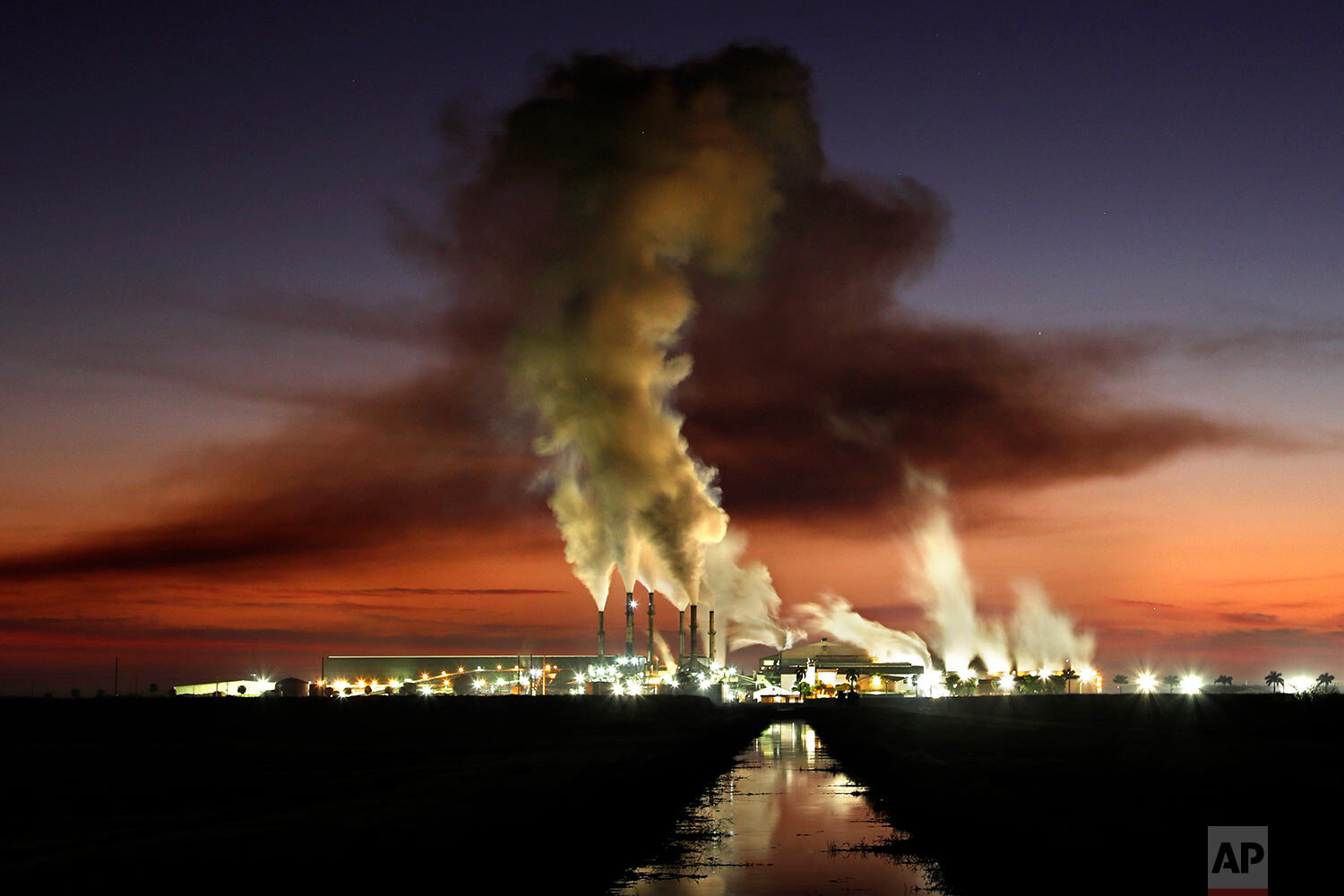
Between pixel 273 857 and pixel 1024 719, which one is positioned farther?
pixel 1024 719

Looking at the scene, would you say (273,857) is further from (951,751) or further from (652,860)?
(951,751)

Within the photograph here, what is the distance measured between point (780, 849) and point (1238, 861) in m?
9.77

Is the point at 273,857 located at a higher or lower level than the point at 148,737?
higher

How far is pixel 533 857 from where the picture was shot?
23.8 meters

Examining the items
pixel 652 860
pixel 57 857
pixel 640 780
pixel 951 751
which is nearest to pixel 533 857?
pixel 652 860

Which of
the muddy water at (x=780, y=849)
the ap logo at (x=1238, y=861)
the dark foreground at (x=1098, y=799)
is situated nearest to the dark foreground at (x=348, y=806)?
the muddy water at (x=780, y=849)

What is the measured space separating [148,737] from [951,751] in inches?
Answer: 2252

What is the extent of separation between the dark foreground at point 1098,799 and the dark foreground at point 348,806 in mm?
7417

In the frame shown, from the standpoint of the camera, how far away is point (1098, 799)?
120ft

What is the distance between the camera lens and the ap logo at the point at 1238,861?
68.7 ft

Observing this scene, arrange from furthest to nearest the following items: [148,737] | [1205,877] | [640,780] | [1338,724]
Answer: [1338,724] < [148,737] < [640,780] < [1205,877]

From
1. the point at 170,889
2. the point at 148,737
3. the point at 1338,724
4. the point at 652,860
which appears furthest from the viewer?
the point at 1338,724

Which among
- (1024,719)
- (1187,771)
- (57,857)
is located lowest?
(1024,719)

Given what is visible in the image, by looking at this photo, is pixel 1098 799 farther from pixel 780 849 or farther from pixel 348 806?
pixel 348 806
